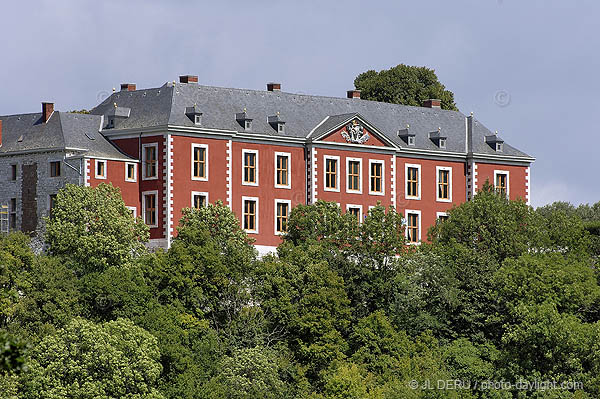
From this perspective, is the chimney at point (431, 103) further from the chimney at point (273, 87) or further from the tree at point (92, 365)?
the tree at point (92, 365)

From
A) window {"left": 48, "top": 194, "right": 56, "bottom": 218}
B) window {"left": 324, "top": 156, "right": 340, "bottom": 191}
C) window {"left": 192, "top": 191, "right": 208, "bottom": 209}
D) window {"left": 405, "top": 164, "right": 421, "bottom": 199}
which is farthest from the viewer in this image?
window {"left": 405, "top": 164, "right": 421, "bottom": 199}

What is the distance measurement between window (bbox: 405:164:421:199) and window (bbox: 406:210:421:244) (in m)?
0.95

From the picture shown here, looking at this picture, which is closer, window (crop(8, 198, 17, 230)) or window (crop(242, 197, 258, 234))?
window (crop(8, 198, 17, 230))

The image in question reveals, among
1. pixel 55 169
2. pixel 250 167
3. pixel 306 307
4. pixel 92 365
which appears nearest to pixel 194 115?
pixel 250 167

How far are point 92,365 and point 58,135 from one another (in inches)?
659

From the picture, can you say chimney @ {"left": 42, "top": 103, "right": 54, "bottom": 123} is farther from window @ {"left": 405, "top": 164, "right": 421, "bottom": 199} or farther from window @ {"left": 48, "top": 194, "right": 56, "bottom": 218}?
window @ {"left": 405, "top": 164, "right": 421, "bottom": 199}

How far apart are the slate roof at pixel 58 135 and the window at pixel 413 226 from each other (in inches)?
651

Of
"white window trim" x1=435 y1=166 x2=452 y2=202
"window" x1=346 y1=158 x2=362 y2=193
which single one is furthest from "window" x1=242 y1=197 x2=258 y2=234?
"white window trim" x1=435 y1=166 x2=452 y2=202

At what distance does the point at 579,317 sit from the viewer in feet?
200

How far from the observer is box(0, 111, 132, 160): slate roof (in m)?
63.8

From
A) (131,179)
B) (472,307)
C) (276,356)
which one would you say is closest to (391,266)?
(472,307)

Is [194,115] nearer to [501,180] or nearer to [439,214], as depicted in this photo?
[439,214]

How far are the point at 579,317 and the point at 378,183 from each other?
14.5 metres

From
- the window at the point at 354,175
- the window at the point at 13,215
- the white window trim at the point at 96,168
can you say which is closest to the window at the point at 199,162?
the white window trim at the point at 96,168
